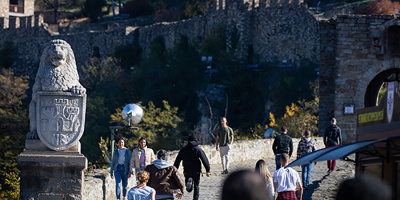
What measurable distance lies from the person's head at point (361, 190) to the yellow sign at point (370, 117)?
503 centimetres

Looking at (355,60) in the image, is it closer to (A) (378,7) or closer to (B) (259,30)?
(A) (378,7)

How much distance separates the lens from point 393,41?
24.4 m

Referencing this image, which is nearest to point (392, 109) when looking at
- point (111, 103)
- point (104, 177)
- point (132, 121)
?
point (104, 177)

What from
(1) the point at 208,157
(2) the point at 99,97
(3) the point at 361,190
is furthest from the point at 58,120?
(2) the point at 99,97

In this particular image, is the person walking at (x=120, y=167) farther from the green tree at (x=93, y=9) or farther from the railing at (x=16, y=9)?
the railing at (x=16, y=9)

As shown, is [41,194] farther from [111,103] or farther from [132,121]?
[111,103]

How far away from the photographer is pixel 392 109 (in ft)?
37.7

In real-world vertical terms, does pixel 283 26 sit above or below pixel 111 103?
above

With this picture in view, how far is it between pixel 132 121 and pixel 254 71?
3093 centimetres

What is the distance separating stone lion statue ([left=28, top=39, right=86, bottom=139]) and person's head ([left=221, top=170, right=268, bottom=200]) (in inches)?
273

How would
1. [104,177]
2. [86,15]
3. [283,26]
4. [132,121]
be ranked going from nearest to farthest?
[104,177], [132,121], [283,26], [86,15]

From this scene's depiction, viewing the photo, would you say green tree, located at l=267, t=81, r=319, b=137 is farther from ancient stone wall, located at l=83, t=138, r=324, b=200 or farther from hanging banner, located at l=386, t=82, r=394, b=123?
hanging banner, located at l=386, t=82, r=394, b=123

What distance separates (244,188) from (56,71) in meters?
7.29

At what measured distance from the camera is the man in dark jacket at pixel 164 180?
505 inches
